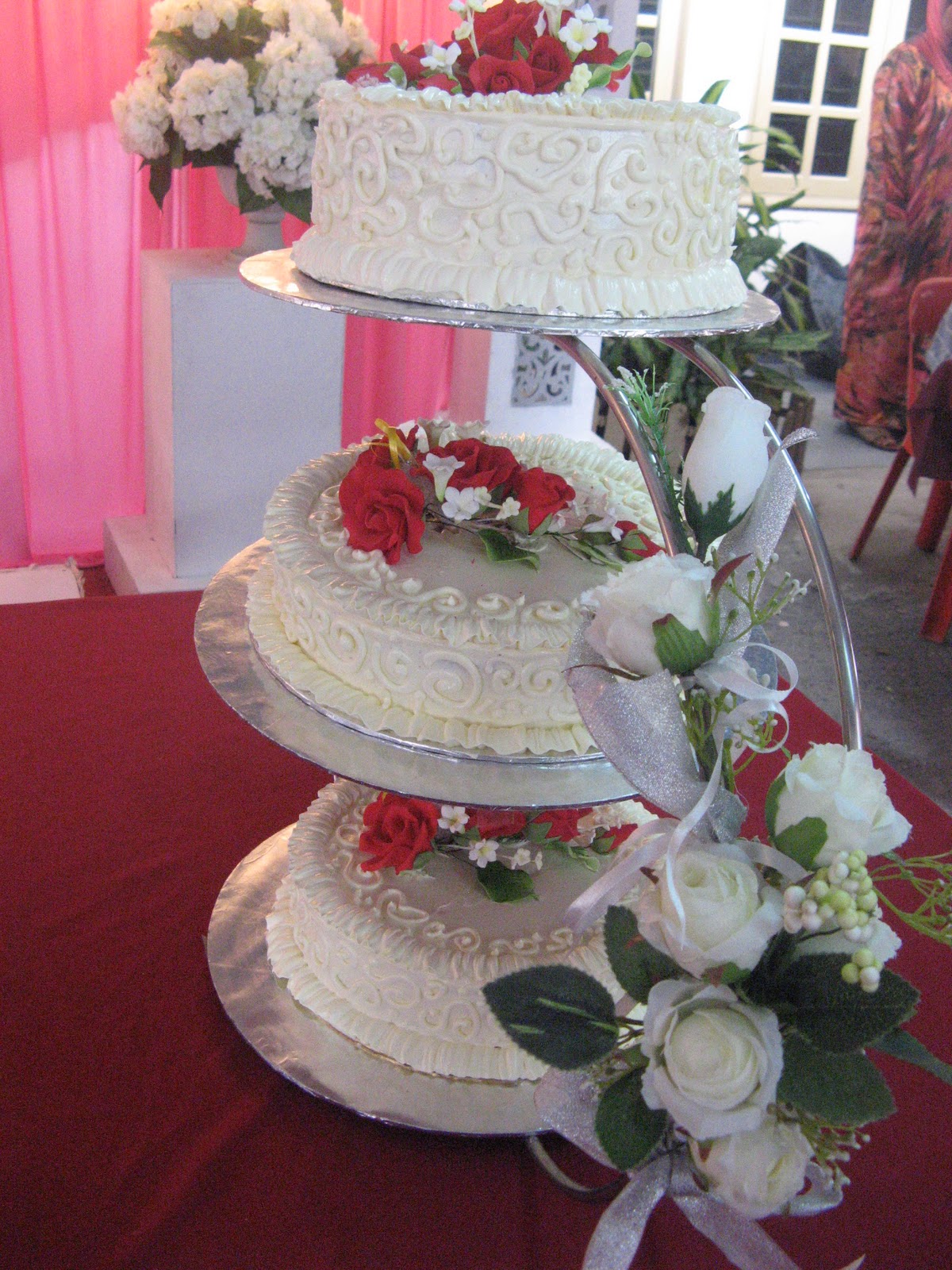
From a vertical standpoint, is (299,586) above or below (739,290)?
below

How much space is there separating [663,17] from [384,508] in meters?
4.59

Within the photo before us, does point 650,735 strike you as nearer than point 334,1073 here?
Yes

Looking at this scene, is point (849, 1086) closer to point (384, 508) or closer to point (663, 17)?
point (384, 508)

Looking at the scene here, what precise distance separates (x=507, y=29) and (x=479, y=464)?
47cm

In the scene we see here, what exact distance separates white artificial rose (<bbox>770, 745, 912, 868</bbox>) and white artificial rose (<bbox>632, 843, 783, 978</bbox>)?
0.16ft

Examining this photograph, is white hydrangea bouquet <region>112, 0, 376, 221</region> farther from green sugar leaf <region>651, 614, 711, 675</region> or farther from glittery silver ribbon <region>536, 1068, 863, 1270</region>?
glittery silver ribbon <region>536, 1068, 863, 1270</region>

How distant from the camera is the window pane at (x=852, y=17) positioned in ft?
17.3

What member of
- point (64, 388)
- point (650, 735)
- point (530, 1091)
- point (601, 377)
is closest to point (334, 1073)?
point (530, 1091)

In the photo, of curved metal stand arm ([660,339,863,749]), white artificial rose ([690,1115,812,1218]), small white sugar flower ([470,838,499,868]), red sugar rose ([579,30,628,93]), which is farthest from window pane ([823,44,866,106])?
white artificial rose ([690,1115,812,1218])

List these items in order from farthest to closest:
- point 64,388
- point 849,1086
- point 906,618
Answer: point 906,618
point 64,388
point 849,1086

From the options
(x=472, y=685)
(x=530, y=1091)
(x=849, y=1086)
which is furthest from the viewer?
(x=530, y=1091)

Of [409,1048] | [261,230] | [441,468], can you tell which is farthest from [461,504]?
[261,230]

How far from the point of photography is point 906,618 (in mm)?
3896

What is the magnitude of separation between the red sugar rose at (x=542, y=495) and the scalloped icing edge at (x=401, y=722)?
9.8 inches
